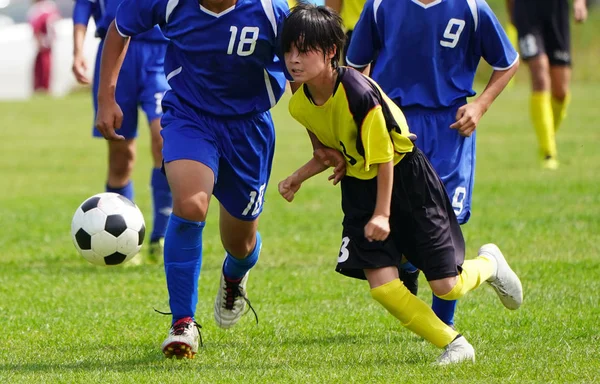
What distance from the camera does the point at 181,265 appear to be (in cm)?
471

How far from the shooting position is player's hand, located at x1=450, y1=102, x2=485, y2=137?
473cm

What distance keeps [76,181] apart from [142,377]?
8.45 meters

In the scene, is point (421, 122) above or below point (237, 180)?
above

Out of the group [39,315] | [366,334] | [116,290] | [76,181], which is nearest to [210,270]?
[116,290]

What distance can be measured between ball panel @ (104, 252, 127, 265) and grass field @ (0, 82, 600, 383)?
28cm

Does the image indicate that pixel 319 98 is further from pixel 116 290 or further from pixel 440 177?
pixel 116 290

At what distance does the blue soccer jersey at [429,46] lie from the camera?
15.9ft

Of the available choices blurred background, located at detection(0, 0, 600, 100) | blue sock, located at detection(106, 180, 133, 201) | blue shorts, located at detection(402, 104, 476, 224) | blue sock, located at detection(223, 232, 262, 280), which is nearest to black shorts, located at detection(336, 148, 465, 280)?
blue shorts, located at detection(402, 104, 476, 224)

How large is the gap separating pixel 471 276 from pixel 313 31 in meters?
1.18

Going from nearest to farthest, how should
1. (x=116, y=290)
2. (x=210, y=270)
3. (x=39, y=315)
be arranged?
1. (x=39, y=315)
2. (x=116, y=290)
3. (x=210, y=270)

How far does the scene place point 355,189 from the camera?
4406mm

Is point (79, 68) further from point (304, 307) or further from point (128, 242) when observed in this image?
point (304, 307)

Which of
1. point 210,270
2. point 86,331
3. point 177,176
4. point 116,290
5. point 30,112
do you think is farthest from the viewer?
point 30,112

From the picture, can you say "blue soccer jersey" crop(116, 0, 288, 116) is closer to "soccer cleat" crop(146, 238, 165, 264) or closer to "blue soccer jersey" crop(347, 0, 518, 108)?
"blue soccer jersey" crop(347, 0, 518, 108)
